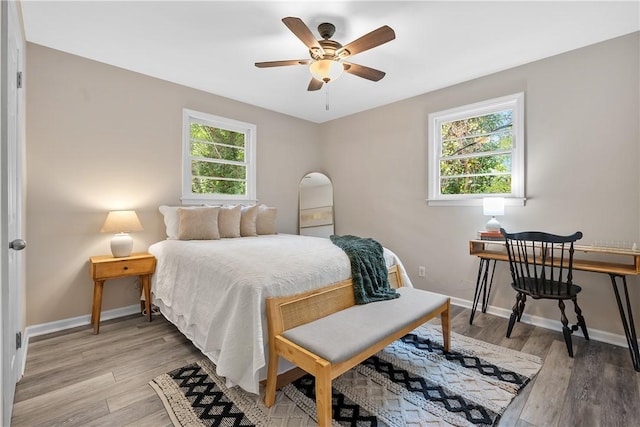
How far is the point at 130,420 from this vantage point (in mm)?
1548

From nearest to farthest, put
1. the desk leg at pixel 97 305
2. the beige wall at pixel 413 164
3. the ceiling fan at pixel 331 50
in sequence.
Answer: the ceiling fan at pixel 331 50 < the beige wall at pixel 413 164 < the desk leg at pixel 97 305

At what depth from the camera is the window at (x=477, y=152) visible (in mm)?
2961

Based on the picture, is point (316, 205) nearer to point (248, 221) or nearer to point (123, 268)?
point (248, 221)

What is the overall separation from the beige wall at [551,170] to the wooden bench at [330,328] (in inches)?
56.3

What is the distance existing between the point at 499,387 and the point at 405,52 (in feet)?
8.97

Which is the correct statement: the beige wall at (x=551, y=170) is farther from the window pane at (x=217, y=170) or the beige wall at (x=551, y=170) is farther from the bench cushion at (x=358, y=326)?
the window pane at (x=217, y=170)

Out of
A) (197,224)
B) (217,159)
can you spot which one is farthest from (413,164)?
(197,224)

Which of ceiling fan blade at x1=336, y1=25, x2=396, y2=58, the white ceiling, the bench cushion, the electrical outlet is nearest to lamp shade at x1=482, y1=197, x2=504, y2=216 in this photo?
the electrical outlet

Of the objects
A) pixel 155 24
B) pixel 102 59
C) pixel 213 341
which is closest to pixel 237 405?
pixel 213 341

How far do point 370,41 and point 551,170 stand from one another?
82.7 inches

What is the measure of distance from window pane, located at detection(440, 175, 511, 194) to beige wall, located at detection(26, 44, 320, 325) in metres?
3.19

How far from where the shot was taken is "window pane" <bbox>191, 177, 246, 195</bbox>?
3648mm

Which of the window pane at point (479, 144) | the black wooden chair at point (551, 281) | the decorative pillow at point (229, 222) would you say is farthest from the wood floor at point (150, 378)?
the window pane at point (479, 144)

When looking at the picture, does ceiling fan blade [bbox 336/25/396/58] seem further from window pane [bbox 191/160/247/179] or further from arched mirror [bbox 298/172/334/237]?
arched mirror [bbox 298/172/334/237]
